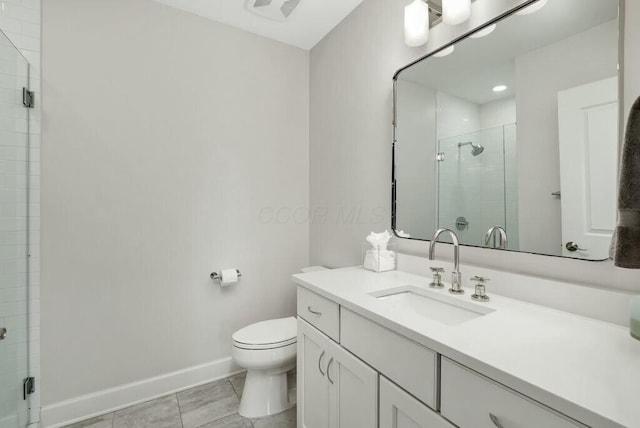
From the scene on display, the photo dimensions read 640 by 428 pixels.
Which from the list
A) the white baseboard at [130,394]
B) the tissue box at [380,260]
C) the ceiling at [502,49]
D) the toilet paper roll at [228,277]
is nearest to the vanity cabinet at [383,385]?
the tissue box at [380,260]

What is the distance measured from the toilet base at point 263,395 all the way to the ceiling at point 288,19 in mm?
2289

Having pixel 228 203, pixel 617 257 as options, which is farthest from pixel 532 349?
pixel 228 203

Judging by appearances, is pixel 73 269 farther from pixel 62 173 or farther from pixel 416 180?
pixel 416 180

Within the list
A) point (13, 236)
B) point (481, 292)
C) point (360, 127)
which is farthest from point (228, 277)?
point (481, 292)

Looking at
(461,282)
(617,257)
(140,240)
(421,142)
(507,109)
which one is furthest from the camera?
(140,240)

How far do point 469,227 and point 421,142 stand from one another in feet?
1.66

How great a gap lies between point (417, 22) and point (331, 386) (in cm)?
169

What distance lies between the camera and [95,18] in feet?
5.51

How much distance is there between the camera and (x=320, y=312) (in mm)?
1226

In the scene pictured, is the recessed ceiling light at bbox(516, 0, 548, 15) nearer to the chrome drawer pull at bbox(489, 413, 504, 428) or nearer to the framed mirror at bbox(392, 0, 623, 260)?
the framed mirror at bbox(392, 0, 623, 260)

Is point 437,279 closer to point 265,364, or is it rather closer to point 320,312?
point 320,312

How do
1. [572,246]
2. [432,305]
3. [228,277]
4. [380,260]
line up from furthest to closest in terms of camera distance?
[228,277] → [380,260] → [432,305] → [572,246]

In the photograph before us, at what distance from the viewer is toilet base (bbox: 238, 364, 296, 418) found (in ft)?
5.40

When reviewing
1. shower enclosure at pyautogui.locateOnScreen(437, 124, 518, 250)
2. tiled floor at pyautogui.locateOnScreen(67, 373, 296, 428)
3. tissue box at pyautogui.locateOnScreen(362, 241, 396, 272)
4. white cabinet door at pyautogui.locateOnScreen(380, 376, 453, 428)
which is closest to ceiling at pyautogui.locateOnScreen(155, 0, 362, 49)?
shower enclosure at pyautogui.locateOnScreen(437, 124, 518, 250)
